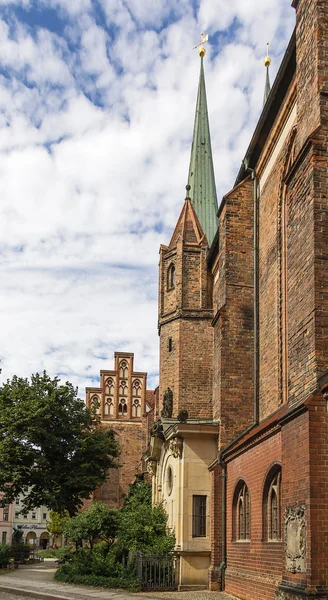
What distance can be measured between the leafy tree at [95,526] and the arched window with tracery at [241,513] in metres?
6.30

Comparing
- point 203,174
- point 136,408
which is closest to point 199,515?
point 203,174

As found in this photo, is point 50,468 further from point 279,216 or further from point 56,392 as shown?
point 279,216

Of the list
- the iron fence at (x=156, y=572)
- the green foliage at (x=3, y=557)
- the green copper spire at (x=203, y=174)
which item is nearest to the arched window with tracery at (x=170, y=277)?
the green copper spire at (x=203, y=174)

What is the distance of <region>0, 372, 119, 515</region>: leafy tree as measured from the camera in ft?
91.0

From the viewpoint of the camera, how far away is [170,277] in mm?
29719

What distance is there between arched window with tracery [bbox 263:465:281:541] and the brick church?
3cm

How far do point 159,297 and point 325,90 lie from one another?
1888 centimetres

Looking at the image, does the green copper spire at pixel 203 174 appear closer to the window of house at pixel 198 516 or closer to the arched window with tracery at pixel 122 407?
the window of house at pixel 198 516

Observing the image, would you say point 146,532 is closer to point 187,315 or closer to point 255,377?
point 255,377

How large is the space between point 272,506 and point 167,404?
44.4 ft

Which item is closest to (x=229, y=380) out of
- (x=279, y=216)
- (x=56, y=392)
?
(x=279, y=216)

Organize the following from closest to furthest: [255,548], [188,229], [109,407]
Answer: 1. [255,548]
2. [188,229]
3. [109,407]

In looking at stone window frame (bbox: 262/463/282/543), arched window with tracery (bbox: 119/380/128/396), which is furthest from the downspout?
arched window with tracery (bbox: 119/380/128/396)

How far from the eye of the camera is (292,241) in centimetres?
1152
